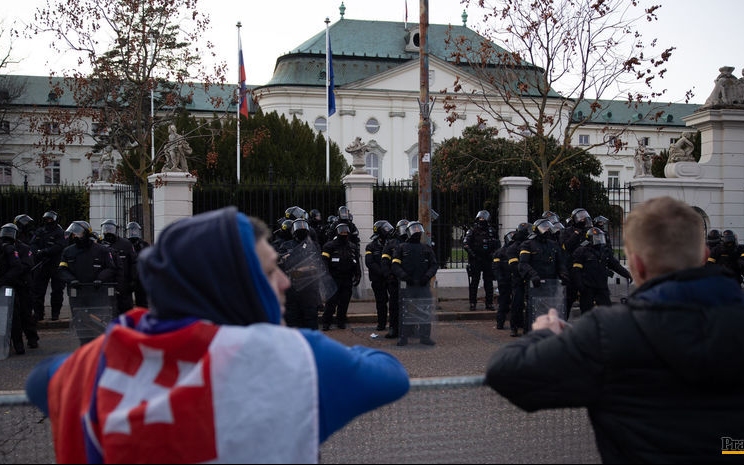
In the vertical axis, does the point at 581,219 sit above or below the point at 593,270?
above

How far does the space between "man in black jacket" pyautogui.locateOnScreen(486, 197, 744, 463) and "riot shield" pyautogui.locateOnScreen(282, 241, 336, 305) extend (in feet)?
25.7

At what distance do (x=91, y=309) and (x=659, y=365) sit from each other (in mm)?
7917

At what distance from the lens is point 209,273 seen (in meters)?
1.63

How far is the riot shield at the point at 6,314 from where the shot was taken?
9.40 meters

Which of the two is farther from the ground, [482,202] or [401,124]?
[401,124]

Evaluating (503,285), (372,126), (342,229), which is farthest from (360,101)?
(503,285)

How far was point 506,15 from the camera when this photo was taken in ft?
56.0

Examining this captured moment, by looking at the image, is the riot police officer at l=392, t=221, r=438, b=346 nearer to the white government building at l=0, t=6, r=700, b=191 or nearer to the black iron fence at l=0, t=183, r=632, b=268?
the black iron fence at l=0, t=183, r=632, b=268

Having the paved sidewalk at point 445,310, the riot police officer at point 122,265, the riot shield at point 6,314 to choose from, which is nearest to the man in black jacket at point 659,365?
the riot police officer at point 122,265

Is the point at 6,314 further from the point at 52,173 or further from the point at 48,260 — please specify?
the point at 52,173

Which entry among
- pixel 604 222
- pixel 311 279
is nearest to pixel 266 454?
pixel 311 279

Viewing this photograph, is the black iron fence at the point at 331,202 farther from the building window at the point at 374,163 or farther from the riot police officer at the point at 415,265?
the building window at the point at 374,163

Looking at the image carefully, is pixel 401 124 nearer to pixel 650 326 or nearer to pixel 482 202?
pixel 482 202

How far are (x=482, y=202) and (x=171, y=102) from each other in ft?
29.0
